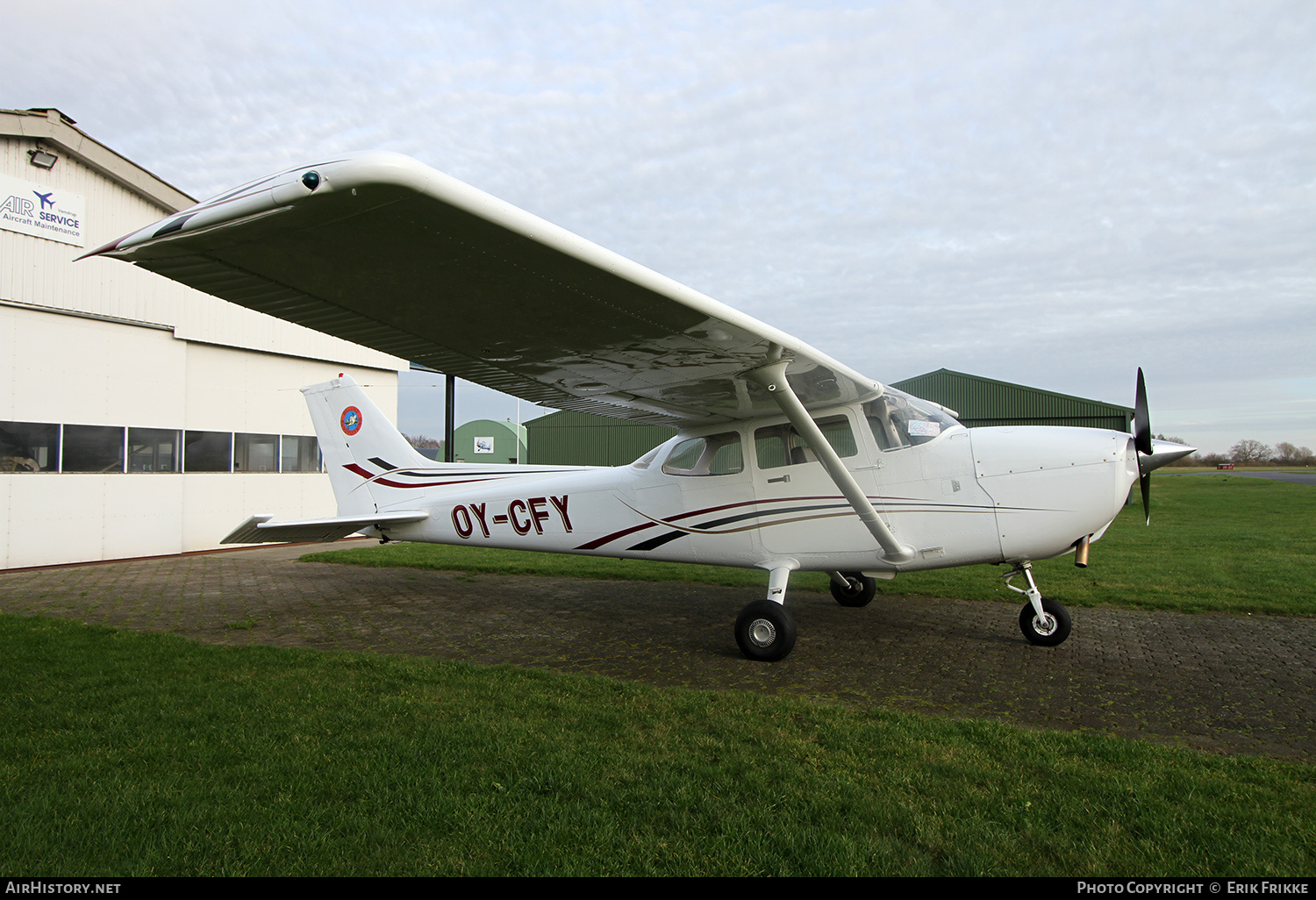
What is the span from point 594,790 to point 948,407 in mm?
19899

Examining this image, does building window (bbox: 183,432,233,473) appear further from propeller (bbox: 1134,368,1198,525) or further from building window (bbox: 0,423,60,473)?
propeller (bbox: 1134,368,1198,525)

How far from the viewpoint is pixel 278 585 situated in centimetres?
940

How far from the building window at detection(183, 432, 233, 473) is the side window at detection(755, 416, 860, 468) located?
38.0 feet

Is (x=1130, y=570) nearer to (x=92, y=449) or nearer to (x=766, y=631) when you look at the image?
(x=766, y=631)

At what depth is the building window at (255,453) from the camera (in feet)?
44.7

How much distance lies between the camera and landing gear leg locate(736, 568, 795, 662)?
5.35m

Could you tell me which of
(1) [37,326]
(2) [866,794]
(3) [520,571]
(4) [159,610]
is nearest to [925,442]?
(2) [866,794]

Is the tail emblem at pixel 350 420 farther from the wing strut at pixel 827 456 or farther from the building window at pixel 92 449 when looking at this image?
the wing strut at pixel 827 456

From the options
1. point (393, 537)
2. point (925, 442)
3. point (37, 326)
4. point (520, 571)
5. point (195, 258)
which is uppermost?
point (37, 326)

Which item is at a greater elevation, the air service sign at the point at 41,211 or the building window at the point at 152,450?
the air service sign at the point at 41,211

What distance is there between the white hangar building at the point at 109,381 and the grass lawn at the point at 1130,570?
9.33ft

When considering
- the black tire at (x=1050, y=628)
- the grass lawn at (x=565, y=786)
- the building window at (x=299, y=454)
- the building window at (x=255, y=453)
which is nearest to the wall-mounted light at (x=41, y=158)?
the building window at (x=255, y=453)
